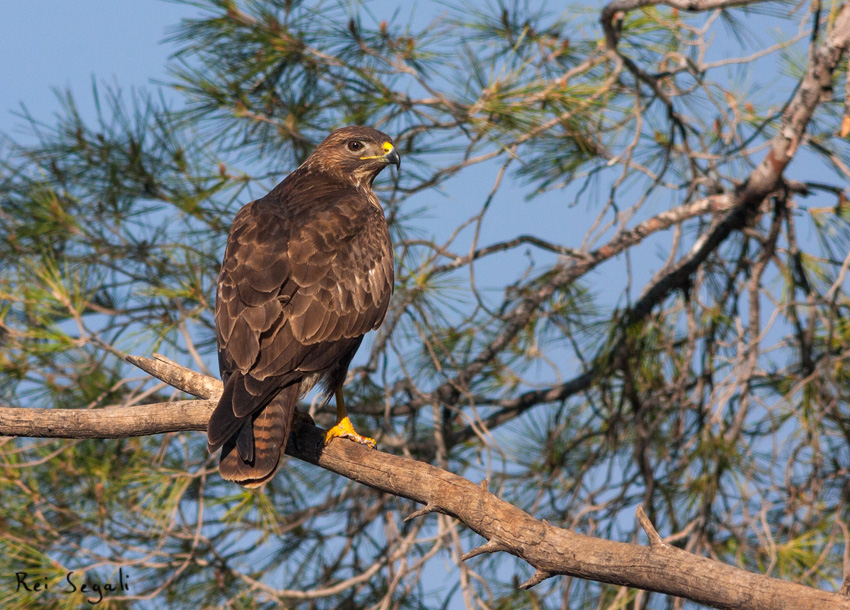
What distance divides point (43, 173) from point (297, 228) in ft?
7.11

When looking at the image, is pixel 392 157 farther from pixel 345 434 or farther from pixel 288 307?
pixel 345 434

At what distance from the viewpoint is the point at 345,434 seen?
315cm

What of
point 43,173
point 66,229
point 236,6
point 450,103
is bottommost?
point 66,229

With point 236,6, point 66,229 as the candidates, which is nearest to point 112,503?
point 66,229

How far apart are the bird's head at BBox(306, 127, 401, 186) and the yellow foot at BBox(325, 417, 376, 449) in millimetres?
1144

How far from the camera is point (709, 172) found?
16.3 feet

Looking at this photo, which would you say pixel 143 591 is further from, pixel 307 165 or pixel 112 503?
pixel 307 165

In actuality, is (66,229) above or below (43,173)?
below

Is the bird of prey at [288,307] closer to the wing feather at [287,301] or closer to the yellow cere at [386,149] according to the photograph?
the wing feather at [287,301]

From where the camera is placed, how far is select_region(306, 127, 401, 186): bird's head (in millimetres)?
3885

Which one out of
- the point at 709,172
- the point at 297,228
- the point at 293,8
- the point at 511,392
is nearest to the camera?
the point at 297,228
